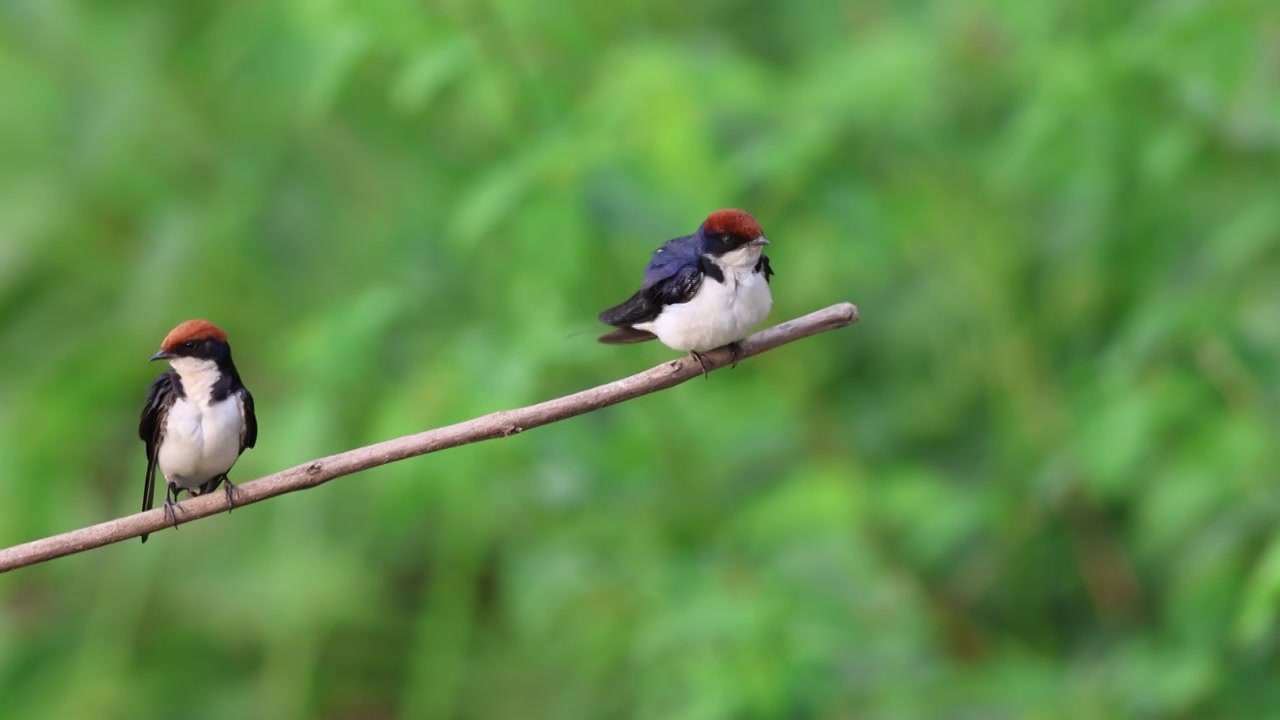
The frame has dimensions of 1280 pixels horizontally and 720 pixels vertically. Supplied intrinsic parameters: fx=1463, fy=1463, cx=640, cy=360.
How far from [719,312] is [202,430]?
2.56 feet

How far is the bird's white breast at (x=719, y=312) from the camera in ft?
6.61

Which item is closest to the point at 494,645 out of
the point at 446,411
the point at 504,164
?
the point at 446,411

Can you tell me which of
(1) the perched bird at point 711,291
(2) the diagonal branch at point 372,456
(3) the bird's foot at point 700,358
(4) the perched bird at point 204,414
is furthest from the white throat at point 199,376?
(3) the bird's foot at point 700,358

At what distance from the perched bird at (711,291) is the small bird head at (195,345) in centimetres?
56

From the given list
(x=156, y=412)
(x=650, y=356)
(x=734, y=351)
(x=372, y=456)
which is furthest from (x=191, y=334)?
(x=650, y=356)

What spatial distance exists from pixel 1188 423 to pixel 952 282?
4.08ft

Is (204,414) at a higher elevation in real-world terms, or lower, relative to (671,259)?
lower

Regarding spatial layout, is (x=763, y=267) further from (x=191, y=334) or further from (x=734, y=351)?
(x=191, y=334)

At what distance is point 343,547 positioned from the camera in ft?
14.4

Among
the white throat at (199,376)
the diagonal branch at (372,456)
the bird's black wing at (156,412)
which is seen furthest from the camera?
the bird's black wing at (156,412)

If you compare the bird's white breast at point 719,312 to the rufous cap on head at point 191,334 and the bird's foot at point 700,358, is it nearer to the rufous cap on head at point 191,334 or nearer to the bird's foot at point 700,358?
the bird's foot at point 700,358

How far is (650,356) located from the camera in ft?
11.8

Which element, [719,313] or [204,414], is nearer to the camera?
[719,313]

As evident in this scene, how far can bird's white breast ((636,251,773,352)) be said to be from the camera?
6.61 feet
